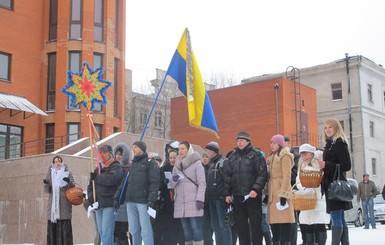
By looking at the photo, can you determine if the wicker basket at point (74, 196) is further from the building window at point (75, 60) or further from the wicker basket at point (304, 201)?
the building window at point (75, 60)

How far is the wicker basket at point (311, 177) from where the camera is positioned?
868 centimetres

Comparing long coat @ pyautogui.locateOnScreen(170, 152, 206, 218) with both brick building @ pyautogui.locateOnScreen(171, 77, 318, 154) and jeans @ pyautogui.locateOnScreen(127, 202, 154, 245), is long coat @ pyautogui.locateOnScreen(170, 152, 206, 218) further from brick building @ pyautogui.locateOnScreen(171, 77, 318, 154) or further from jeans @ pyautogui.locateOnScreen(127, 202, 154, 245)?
brick building @ pyautogui.locateOnScreen(171, 77, 318, 154)

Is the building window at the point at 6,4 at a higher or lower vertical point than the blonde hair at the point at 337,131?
higher

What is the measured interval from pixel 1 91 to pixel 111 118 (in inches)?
230

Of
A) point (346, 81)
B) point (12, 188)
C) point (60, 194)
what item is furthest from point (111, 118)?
point (346, 81)

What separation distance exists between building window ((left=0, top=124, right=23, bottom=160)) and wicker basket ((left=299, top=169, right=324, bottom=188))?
2034 cm

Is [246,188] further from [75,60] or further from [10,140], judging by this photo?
[75,60]

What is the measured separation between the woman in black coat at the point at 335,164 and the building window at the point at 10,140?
20794 mm

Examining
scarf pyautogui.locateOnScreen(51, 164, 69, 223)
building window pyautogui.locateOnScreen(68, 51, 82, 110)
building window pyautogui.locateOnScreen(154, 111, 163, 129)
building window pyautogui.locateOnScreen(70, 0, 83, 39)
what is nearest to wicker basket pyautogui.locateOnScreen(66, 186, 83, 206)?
scarf pyautogui.locateOnScreen(51, 164, 69, 223)

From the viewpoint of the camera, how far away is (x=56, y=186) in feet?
40.4

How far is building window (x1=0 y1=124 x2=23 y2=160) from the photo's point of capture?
26.8 meters

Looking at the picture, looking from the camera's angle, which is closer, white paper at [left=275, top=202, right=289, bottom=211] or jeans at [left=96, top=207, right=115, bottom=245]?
white paper at [left=275, top=202, right=289, bottom=211]

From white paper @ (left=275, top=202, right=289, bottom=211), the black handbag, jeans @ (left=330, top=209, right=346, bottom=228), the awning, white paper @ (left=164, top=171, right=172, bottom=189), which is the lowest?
jeans @ (left=330, top=209, right=346, bottom=228)

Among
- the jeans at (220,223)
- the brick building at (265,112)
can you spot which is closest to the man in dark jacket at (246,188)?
the jeans at (220,223)
